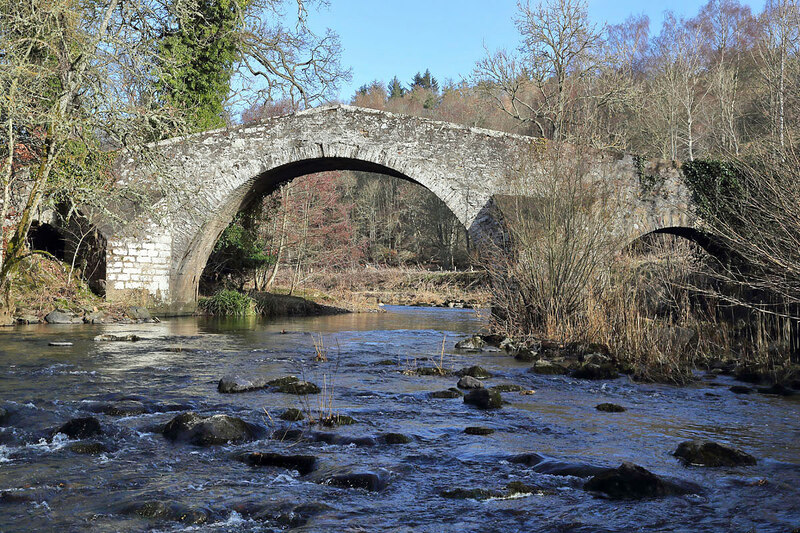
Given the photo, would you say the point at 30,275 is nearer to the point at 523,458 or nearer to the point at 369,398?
the point at 369,398

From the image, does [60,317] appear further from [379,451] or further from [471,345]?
[379,451]

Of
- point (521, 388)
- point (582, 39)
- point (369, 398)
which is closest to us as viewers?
point (369, 398)

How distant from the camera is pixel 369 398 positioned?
6461 mm

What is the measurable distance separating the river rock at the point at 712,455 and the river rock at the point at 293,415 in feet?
9.14

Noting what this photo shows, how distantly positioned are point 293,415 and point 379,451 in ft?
3.60

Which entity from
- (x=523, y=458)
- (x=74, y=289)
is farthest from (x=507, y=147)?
(x=523, y=458)

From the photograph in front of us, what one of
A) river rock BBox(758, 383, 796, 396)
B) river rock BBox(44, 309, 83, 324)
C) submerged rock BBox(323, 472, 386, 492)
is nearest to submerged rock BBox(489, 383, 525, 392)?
river rock BBox(758, 383, 796, 396)

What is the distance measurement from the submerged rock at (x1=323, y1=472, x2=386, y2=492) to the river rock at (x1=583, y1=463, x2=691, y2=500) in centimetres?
116

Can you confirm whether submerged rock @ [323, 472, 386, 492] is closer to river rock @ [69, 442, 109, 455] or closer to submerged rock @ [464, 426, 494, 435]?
submerged rock @ [464, 426, 494, 435]

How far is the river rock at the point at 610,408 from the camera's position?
5.97 m

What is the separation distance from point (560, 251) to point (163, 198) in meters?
8.72

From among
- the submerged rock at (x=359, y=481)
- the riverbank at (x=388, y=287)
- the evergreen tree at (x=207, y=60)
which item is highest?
the evergreen tree at (x=207, y=60)

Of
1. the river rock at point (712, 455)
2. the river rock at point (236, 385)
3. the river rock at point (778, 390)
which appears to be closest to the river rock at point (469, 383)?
the river rock at point (236, 385)

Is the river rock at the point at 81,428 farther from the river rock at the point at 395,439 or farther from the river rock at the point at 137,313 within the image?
the river rock at the point at 137,313
